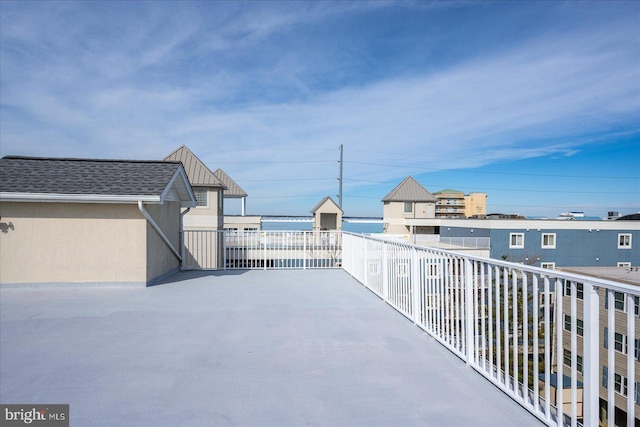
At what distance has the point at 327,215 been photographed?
2233 cm

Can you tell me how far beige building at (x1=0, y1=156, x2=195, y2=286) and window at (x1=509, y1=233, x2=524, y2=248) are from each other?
21.2 metres

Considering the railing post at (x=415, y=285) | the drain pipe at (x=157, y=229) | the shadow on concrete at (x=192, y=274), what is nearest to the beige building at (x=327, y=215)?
the shadow on concrete at (x=192, y=274)

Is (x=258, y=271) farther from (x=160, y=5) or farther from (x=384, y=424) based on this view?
(x=160, y=5)

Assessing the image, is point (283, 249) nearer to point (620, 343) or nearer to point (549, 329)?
point (549, 329)

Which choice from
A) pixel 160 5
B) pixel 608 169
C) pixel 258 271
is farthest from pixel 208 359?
pixel 608 169

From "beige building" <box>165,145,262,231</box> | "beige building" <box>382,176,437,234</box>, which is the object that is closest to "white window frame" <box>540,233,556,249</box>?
"beige building" <box>382,176,437,234</box>

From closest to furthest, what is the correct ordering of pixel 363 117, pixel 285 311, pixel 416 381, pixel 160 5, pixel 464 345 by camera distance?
1. pixel 416 381
2. pixel 464 345
3. pixel 285 311
4. pixel 160 5
5. pixel 363 117

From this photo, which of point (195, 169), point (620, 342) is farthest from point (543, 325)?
point (195, 169)

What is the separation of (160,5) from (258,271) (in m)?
7.25

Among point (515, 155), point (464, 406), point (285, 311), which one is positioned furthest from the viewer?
point (515, 155)

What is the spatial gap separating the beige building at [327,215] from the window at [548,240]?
12.4m

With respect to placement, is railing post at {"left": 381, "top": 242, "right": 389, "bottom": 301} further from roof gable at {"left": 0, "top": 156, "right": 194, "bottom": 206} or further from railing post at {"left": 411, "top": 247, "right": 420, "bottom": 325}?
roof gable at {"left": 0, "top": 156, "right": 194, "bottom": 206}

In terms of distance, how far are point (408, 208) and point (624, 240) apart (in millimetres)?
14481

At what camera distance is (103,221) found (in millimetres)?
6125
